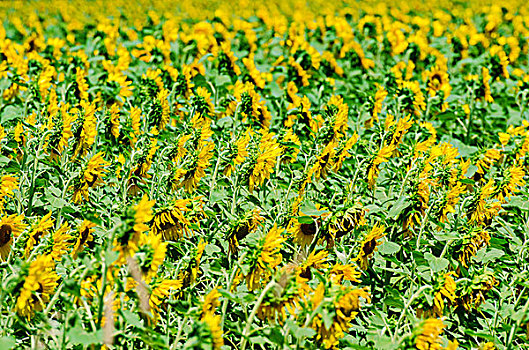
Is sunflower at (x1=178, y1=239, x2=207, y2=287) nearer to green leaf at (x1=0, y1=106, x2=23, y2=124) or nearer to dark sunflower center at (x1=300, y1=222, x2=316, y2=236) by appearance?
dark sunflower center at (x1=300, y1=222, x2=316, y2=236)

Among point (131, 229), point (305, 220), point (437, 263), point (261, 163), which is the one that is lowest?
point (437, 263)

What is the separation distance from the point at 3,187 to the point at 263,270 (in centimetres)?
99

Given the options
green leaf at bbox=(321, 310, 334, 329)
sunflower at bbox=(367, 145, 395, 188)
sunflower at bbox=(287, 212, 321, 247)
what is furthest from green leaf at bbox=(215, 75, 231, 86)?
green leaf at bbox=(321, 310, 334, 329)

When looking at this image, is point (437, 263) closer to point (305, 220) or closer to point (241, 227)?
point (305, 220)

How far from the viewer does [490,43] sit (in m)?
7.18

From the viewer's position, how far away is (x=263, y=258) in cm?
218

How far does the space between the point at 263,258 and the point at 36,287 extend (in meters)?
0.65

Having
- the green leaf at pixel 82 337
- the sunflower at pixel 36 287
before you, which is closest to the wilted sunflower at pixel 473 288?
the green leaf at pixel 82 337

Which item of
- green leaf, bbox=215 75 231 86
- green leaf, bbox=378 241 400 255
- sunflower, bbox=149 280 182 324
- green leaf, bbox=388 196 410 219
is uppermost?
green leaf, bbox=215 75 231 86

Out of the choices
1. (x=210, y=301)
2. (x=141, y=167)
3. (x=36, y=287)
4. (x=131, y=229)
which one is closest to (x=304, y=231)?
(x=210, y=301)

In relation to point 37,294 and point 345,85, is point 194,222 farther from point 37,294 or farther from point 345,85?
point 345,85

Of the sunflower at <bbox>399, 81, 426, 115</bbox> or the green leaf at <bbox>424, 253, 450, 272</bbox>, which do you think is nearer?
the green leaf at <bbox>424, 253, 450, 272</bbox>

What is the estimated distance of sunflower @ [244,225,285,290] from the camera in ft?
7.14

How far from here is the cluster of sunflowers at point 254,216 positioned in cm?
206
